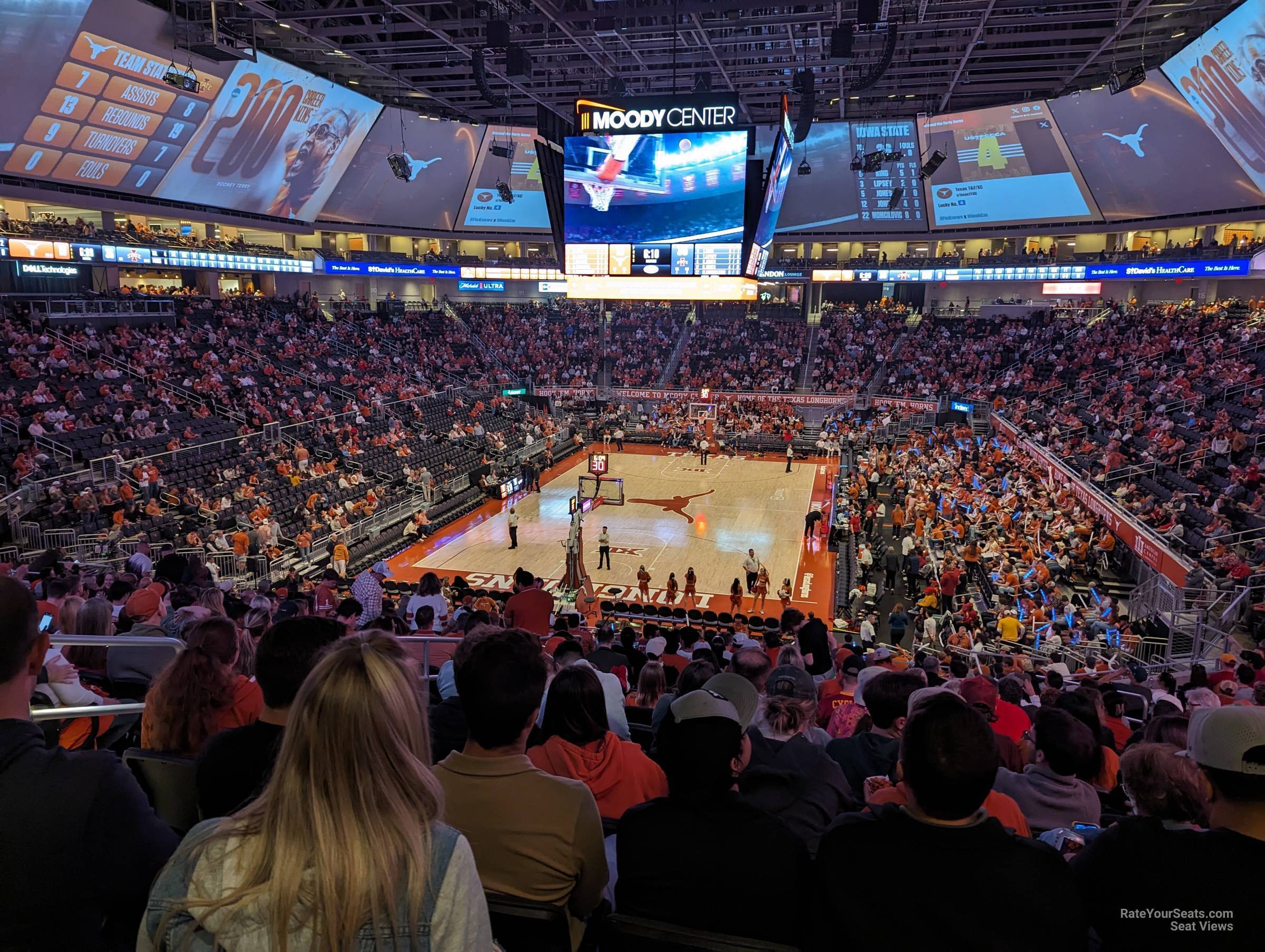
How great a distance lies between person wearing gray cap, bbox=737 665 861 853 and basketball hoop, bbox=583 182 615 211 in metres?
17.0

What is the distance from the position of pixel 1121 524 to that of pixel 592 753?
54.7 ft

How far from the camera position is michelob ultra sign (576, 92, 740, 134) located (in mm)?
17984

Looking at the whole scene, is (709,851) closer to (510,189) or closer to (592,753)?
(592,753)

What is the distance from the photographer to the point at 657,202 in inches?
747

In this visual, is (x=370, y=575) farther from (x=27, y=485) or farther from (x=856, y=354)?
(x=856, y=354)

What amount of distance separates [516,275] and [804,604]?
115ft

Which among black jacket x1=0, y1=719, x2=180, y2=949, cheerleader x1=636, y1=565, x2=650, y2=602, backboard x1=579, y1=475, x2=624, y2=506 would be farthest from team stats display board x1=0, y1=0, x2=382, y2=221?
black jacket x1=0, y1=719, x2=180, y2=949

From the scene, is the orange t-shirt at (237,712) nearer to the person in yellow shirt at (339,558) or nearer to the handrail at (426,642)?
the handrail at (426,642)

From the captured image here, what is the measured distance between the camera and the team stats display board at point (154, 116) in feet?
69.6

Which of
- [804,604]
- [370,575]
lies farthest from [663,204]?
[370,575]

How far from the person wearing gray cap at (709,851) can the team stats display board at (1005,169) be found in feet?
128

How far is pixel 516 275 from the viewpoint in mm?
48031

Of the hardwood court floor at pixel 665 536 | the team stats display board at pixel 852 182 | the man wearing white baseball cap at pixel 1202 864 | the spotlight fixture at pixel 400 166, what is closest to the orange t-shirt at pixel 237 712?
the man wearing white baseball cap at pixel 1202 864

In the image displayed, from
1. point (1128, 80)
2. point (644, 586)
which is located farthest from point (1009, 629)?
point (1128, 80)
